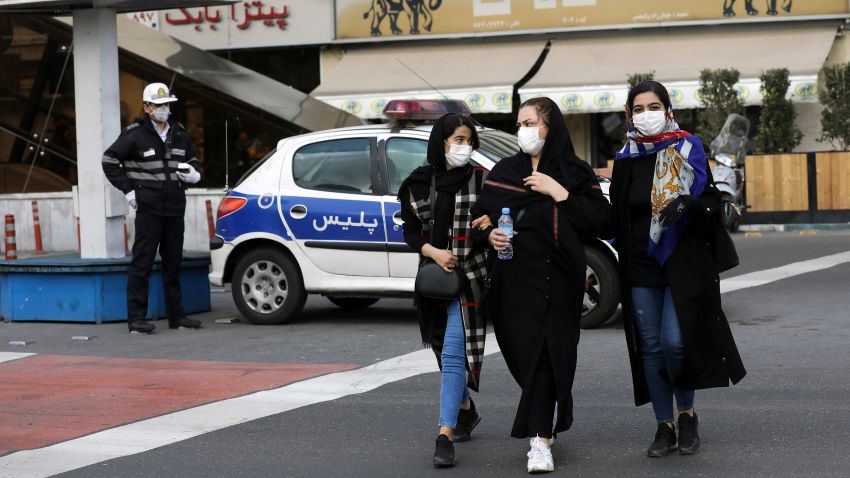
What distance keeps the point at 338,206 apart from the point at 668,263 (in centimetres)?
540

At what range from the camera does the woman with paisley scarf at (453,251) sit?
19.8ft

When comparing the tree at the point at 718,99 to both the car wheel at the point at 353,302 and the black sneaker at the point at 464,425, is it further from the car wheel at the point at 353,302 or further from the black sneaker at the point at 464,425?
the black sneaker at the point at 464,425

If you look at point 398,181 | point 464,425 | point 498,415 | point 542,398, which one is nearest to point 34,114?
point 398,181

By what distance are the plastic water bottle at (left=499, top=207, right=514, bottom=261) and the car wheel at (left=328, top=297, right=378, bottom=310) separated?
6.67m

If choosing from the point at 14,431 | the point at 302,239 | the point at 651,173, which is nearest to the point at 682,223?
the point at 651,173

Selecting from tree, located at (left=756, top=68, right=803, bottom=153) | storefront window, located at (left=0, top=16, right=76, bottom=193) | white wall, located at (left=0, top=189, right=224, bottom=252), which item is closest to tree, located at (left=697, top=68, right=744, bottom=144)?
tree, located at (left=756, top=68, right=803, bottom=153)

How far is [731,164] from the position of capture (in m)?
21.0

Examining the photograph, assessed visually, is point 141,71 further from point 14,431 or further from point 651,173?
point 651,173

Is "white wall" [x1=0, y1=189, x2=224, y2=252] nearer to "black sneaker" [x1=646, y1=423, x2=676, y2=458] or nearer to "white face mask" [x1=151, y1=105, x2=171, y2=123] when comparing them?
"white face mask" [x1=151, y1=105, x2=171, y2=123]

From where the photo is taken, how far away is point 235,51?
29109mm

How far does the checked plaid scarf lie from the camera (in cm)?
606

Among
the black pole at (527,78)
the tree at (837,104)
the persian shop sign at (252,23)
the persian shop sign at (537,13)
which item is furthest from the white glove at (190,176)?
the persian shop sign at (252,23)

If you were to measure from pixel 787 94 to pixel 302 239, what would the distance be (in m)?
14.5

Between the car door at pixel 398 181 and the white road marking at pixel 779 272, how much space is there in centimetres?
333
